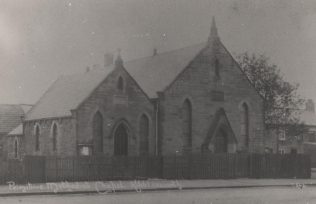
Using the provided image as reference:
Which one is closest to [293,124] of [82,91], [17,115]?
[82,91]

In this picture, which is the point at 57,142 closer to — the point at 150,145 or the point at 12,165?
the point at 150,145

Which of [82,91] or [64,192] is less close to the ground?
[82,91]

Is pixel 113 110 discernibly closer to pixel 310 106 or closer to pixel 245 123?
pixel 245 123

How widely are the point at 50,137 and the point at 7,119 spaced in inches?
686

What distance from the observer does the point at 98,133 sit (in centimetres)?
3600

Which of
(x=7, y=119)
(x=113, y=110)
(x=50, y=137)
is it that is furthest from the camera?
(x=7, y=119)

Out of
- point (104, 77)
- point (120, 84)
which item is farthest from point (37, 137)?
point (120, 84)

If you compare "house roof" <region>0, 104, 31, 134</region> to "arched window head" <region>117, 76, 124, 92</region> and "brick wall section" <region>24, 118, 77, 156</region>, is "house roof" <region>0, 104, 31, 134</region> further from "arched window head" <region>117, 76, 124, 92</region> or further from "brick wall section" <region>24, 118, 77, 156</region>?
"arched window head" <region>117, 76, 124, 92</region>

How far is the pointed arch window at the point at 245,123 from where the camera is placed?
43.2m

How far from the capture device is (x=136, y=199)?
1997 cm

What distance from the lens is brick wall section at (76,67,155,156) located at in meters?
35.5

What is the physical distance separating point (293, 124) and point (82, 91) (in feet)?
75.6

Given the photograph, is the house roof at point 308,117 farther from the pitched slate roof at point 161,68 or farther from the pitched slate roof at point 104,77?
the pitched slate roof at point 161,68

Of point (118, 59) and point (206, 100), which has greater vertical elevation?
point (118, 59)
